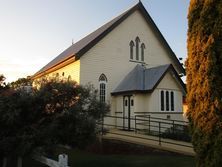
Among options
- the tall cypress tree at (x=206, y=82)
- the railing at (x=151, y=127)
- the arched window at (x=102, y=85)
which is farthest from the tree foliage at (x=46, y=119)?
the arched window at (x=102, y=85)

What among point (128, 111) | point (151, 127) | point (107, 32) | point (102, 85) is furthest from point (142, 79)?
point (107, 32)

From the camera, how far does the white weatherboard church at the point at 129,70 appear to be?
79.2 ft

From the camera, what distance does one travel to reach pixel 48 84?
514 inches

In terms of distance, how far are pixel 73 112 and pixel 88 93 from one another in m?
1.30

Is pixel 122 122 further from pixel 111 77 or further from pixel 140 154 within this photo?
pixel 140 154

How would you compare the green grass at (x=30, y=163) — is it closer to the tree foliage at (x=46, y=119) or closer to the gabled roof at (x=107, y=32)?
the tree foliage at (x=46, y=119)

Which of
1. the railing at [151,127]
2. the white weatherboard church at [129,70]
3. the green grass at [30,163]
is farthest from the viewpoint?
the white weatherboard church at [129,70]

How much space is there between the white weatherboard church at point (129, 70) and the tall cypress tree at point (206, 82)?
13.6 meters

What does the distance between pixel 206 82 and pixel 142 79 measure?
16370 mm

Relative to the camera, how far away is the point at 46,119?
41.7ft

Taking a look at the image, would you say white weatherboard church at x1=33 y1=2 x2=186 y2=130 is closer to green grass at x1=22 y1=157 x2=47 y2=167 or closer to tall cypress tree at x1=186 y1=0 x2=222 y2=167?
green grass at x1=22 y1=157 x2=47 y2=167

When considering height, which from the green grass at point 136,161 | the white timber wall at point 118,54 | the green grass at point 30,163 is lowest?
the green grass at point 30,163

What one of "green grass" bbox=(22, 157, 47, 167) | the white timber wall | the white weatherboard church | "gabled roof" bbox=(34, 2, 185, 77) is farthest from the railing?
"green grass" bbox=(22, 157, 47, 167)

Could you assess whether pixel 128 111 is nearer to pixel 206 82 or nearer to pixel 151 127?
pixel 151 127
